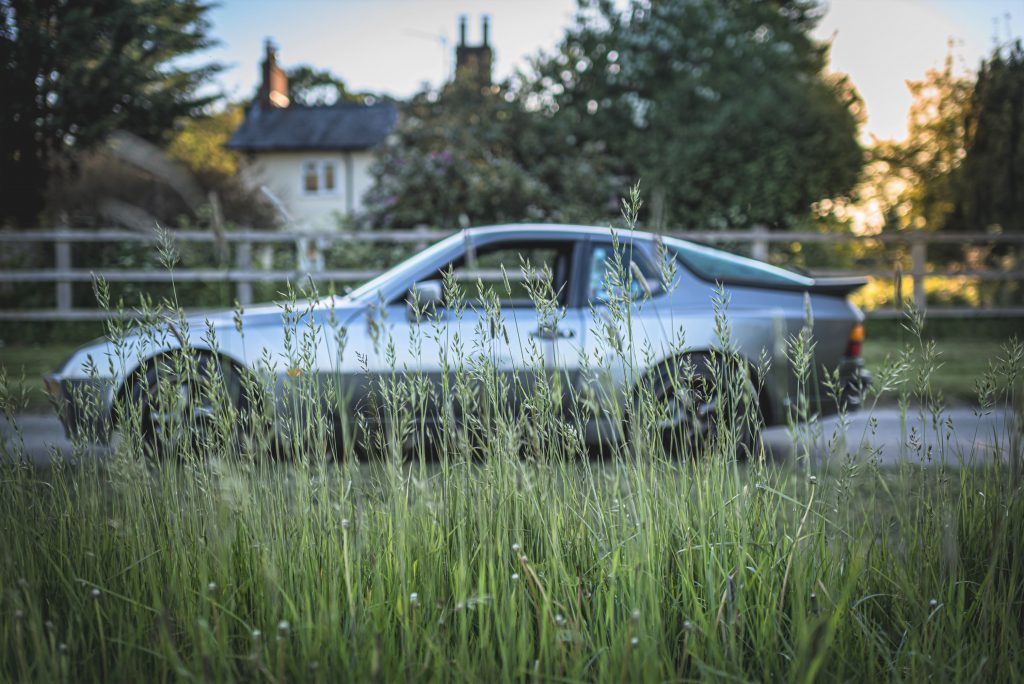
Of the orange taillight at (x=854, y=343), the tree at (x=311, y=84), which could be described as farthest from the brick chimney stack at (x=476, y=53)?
the tree at (x=311, y=84)

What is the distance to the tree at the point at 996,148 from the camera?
7.40m

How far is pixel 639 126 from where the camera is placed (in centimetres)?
1939

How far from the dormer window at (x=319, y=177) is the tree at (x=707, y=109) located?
1839 cm

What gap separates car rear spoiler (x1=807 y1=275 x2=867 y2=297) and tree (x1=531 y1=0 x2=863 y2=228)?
12148mm

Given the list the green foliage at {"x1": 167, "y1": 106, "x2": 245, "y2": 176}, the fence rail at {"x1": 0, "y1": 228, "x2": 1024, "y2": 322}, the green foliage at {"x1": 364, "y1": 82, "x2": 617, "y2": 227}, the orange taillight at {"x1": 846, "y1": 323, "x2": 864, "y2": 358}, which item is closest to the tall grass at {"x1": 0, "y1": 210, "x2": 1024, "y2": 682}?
the orange taillight at {"x1": 846, "y1": 323, "x2": 864, "y2": 358}

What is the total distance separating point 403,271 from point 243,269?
8.01 meters

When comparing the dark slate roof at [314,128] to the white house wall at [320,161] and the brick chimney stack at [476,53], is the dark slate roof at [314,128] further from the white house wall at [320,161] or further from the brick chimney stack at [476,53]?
the brick chimney stack at [476,53]

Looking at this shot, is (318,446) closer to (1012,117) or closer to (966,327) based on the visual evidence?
(1012,117)

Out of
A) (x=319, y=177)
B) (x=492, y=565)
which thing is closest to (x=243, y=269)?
(x=492, y=565)

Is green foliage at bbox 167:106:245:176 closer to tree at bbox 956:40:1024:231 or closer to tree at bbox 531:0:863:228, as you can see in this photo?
tree at bbox 531:0:863:228

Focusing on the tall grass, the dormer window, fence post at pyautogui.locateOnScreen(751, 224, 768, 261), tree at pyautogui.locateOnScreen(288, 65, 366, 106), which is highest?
tree at pyautogui.locateOnScreen(288, 65, 366, 106)

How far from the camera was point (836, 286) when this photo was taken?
499 cm

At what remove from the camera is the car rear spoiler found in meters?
4.92

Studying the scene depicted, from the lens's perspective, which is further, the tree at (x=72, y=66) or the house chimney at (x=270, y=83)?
the house chimney at (x=270, y=83)
